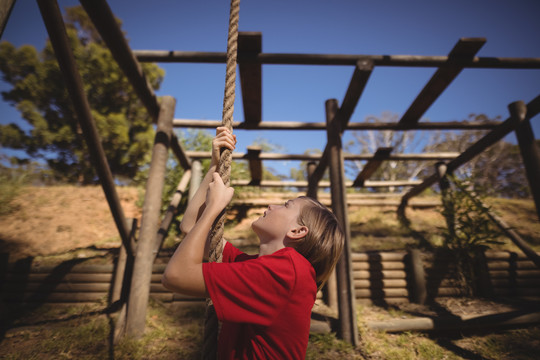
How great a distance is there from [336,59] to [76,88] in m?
3.23

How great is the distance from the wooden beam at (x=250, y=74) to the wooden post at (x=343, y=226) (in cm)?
131

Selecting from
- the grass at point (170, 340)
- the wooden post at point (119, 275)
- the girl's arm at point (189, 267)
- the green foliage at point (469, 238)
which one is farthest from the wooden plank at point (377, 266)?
the girl's arm at point (189, 267)

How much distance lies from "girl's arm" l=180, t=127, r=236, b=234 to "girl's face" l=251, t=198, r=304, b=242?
334 millimetres

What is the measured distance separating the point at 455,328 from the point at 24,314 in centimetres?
657

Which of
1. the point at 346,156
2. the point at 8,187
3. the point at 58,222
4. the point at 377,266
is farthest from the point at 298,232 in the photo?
the point at 8,187

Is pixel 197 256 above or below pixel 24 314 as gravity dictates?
above

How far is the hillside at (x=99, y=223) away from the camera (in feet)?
22.7

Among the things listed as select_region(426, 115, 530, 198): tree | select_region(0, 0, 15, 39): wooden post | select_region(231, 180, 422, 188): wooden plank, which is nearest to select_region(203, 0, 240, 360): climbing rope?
select_region(0, 0, 15, 39): wooden post

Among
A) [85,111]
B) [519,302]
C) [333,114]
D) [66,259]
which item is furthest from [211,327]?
[519,302]

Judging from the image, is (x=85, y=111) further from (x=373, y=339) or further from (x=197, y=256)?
(x=373, y=339)

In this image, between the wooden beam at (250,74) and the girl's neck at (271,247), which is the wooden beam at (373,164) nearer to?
the wooden beam at (250,74)

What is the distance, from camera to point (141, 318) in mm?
3266

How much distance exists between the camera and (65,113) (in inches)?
553

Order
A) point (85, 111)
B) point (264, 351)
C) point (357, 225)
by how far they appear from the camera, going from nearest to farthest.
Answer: point (264, 351) → point (85, 111) → point (357, 225)
